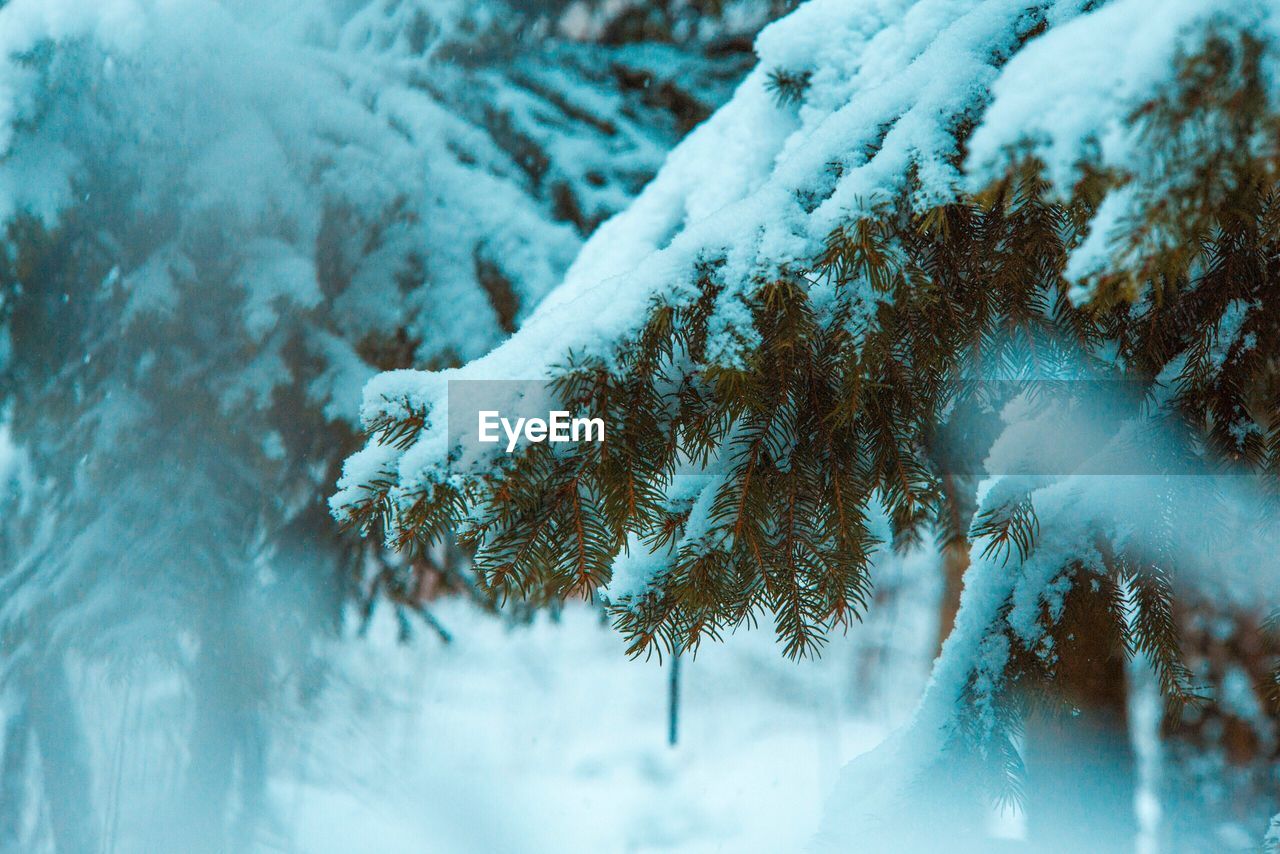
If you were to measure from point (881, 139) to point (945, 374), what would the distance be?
31 centimetres

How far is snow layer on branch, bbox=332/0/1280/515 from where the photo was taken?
0.61 m

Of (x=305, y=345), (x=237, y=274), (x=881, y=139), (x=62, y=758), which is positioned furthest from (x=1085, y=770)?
(x=62, y=758)

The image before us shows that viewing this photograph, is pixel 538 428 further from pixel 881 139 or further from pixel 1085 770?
pixel 1085 770

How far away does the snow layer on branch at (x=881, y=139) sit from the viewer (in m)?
0.61

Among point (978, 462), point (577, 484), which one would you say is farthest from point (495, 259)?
point (577, 484)

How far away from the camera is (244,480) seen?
275 cm

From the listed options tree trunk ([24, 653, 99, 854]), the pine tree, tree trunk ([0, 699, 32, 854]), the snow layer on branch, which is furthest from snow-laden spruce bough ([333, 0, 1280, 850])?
tree trunk ([0, 699, 32, 854])

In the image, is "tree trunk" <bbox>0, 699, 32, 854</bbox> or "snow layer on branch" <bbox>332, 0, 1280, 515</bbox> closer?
"snow layer on branch" <bbox>332, 0, 1280, 515</bbox>

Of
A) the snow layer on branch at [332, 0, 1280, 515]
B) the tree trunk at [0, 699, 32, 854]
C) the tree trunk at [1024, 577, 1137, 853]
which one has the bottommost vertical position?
the tree trunk at [0, 699, 32, 854]

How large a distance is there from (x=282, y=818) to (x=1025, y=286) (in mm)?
4162

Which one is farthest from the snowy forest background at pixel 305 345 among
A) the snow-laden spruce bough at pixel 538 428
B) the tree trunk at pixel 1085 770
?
the snow-laden spruce bough at pixel 538 428

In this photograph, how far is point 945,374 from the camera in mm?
1036

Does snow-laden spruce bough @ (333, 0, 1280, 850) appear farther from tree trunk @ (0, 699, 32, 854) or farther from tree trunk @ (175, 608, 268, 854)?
tree trunk @ (0, 699, 32, 854)

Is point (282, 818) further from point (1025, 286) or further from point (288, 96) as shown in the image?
point (1025, 286)
